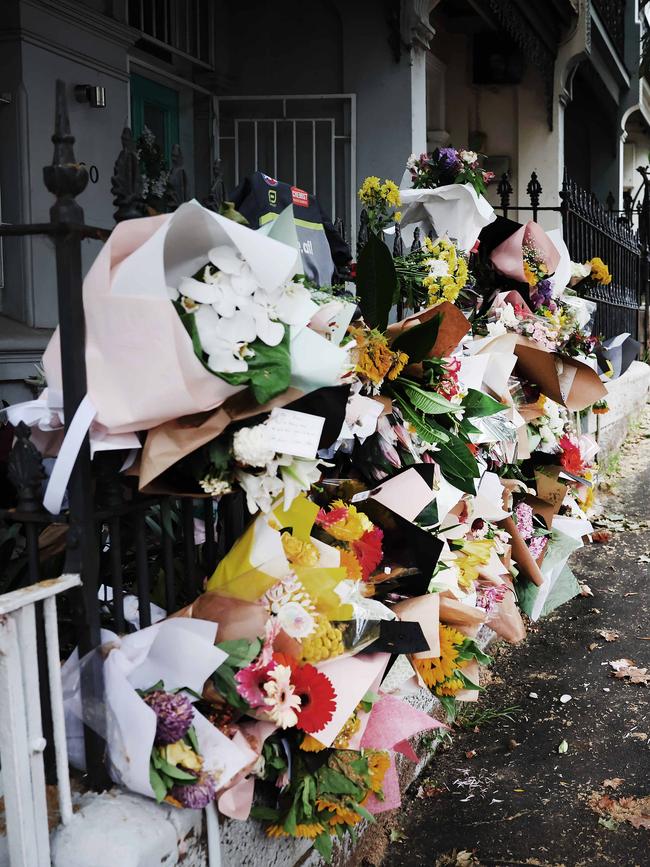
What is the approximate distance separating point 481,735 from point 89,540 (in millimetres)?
1949

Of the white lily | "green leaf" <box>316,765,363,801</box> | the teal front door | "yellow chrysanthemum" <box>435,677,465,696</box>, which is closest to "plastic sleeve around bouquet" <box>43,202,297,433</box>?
the white lily

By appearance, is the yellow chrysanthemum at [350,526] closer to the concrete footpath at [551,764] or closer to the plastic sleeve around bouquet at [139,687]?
the plastic sleeve around bouquet at [139,687]

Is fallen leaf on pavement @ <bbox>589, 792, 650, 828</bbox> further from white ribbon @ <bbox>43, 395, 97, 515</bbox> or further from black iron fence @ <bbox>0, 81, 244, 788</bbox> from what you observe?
white ribbon @ <bbox>43, 395, 97, 515</bbox>

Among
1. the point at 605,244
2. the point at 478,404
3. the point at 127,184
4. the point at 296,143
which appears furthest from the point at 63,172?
the point at 605,244

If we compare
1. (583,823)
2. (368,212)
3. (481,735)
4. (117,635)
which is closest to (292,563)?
(117,635)

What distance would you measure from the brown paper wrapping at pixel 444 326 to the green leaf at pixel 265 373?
0.93 metres

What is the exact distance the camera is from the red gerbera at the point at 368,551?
217cm

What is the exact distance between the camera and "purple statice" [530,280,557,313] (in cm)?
399

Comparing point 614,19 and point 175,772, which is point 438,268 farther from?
point 614,19

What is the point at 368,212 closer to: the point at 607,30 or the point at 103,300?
the point at 103,300

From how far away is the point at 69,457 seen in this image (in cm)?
162

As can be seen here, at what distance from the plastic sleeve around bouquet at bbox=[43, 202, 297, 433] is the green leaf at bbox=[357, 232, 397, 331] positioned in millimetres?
909

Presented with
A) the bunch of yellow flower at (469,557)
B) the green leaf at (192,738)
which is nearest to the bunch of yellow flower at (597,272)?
the bunch of yellow flower at (469,557)

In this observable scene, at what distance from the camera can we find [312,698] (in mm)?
1800
